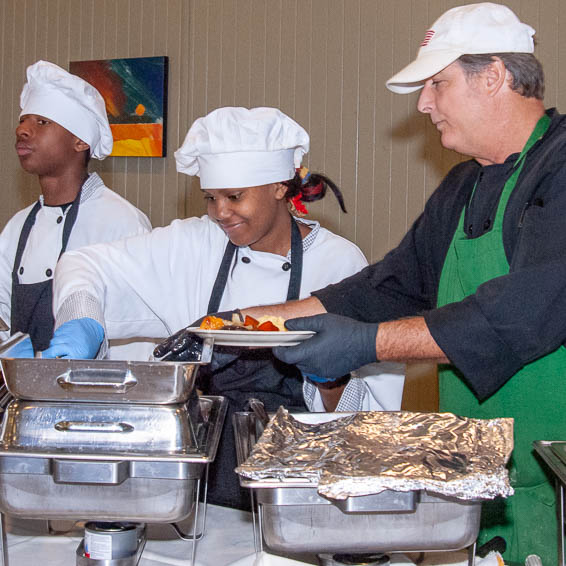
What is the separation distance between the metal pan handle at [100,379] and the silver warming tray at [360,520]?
0.70 ft

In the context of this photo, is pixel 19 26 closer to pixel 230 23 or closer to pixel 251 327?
pixel 230 23

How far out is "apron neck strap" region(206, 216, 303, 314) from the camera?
200 centimetres

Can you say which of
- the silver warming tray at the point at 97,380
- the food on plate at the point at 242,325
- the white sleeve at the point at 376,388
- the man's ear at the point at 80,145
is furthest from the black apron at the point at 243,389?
the man's ear at the point at 80,145

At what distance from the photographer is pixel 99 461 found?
998mm

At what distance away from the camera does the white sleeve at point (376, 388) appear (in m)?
1.83

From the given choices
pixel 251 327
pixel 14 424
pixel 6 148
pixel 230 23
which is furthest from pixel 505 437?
pixel 6 148

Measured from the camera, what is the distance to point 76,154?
2.57 meters

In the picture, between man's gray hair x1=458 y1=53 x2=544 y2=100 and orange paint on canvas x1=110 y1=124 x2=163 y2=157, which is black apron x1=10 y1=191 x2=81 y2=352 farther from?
orange paint on canvas x1=110 y1=124 x2=163 y2=157

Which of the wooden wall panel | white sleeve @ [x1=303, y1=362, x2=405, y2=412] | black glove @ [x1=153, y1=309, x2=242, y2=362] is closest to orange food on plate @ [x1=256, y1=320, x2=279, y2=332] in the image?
black glove @ [x1=153, y1=309, x2=242, y2=362]

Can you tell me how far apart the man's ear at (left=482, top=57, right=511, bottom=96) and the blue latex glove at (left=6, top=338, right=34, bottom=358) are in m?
1.01

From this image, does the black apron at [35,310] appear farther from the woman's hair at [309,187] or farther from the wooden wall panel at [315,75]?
the wooden wall panel at [315,75]

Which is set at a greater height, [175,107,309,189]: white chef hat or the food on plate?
[175,107,309,189]: white chef hat

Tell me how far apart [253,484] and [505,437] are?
398 mm

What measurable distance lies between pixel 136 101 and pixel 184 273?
221cm
